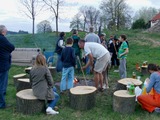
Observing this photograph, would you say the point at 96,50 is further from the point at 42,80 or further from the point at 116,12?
the point at 116,12

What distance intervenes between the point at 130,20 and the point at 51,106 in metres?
42.3

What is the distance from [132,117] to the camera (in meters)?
5.13

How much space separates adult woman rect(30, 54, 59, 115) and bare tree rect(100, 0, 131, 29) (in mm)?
37791

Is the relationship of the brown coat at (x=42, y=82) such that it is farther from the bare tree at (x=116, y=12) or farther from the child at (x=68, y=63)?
the bare tree at (x=116, y=12)

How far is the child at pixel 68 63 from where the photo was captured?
6410 millimetres

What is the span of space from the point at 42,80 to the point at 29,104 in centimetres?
62

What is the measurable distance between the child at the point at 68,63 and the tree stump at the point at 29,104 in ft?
4.62

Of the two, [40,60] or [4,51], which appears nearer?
[40,60]

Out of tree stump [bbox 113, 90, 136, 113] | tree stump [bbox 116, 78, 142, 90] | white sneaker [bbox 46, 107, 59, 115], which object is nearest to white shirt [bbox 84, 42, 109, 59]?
tree stump [bbox 116, 78, 142, 90]

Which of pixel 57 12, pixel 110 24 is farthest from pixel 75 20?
pixel 57 12

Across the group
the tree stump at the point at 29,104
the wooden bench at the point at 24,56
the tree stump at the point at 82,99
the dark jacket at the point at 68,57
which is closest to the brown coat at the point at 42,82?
the tree stump at the point at 29,104

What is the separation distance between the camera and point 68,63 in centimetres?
643

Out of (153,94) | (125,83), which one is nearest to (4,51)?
(125,83)

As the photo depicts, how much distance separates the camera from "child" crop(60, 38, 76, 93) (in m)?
6.41
